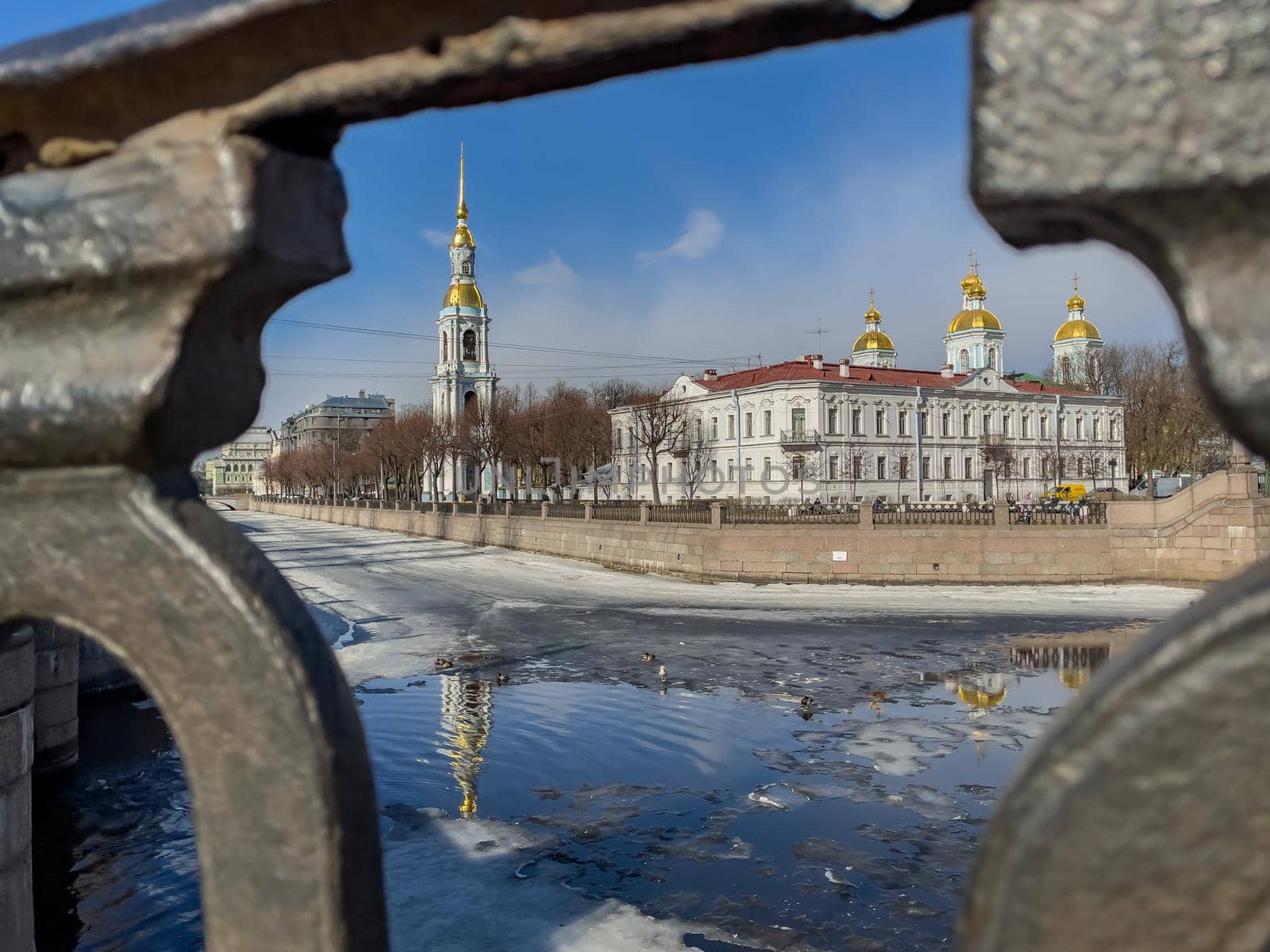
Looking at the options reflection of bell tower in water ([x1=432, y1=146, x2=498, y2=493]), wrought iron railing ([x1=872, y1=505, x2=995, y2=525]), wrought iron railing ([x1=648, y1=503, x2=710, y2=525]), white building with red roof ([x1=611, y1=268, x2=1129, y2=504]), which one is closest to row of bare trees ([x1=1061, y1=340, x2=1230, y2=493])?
white building with red roof ([x1=611, y1=268, x2=1129, y2=504])

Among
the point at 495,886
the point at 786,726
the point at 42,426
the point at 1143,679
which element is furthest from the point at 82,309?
the point at 786,726

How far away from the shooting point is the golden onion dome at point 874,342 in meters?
70.5

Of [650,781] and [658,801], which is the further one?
[650,781]

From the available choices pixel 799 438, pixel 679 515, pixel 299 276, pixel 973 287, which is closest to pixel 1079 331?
pixel 973 287

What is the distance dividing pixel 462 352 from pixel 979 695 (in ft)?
217

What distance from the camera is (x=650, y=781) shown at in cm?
881

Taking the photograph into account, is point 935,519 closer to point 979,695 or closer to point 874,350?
point 979,695

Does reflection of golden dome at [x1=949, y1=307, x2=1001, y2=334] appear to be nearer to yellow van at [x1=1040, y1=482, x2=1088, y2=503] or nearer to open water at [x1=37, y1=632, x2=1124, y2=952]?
yellow van at [x1=1040, y1=482, x2=1088, y2=503]

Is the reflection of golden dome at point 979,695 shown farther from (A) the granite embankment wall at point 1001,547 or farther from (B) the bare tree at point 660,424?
(B) the bare tree at point 660,424

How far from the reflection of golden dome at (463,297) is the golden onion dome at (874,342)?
102ft

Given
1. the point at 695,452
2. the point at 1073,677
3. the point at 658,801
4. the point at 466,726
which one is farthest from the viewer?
the point at 695,452

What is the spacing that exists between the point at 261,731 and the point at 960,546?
25733 mm

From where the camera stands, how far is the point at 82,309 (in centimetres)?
106

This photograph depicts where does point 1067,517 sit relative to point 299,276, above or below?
below
